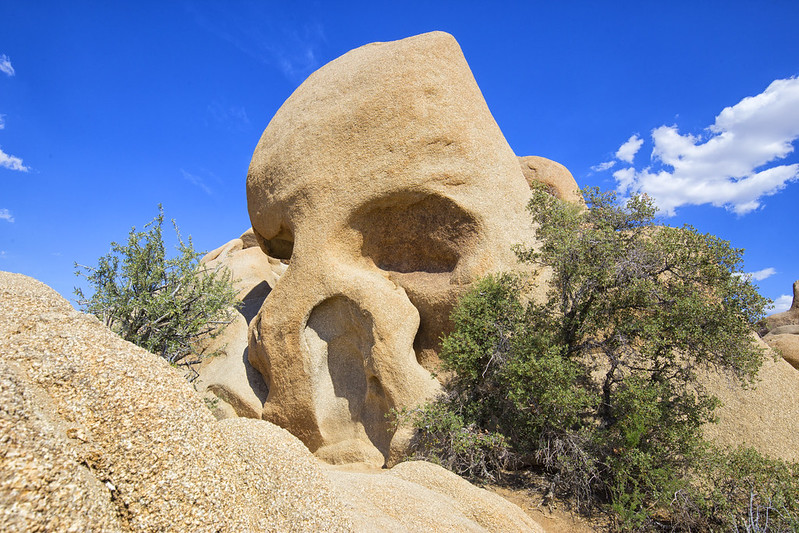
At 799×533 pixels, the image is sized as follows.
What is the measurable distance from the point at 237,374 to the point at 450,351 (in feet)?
20.8

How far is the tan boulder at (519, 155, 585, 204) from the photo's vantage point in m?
17.3

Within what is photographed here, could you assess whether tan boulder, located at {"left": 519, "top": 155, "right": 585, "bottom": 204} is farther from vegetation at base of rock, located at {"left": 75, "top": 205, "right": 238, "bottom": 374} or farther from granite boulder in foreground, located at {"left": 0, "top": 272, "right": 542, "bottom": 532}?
granite boulder in foreground, located at {"left": 0, "top": 272, "right": 542, "bottom": 532}

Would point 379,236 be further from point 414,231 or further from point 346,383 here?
point 346,383

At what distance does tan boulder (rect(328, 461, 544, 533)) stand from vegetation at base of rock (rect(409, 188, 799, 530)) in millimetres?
1675

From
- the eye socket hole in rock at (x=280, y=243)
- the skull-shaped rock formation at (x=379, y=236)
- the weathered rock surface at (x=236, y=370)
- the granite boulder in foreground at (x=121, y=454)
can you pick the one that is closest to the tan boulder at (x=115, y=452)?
the granite boulder in foreground at (x=121, y=454)

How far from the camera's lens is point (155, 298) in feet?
33.5

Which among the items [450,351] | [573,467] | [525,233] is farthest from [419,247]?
[573,467]

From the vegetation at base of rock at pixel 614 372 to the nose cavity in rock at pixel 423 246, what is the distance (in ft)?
Result: 4.58

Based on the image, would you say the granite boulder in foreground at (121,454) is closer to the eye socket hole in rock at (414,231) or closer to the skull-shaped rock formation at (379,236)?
the skull-shaped rock formation at (379,236)

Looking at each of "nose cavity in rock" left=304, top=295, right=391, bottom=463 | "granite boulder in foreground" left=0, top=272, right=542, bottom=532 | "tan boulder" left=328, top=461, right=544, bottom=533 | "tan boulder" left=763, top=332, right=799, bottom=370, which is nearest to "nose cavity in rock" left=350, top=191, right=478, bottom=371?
"nose cavity in rock" left=304, top=295, right=391, bottom=463

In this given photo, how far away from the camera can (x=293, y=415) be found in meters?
10.9

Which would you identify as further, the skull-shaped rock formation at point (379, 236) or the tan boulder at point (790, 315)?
the tan boulder at point (790, 315)

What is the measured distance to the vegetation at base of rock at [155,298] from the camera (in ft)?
33.0

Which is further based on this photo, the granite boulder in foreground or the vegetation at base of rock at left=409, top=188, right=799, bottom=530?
the vegetation at base of rock at left=409, top=188, right=799, bottom=530
